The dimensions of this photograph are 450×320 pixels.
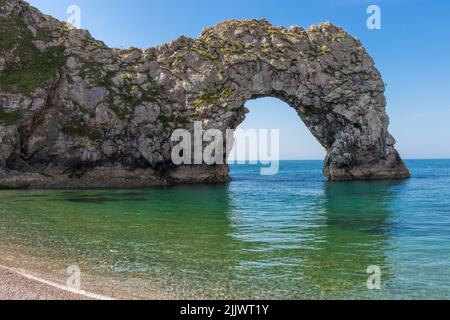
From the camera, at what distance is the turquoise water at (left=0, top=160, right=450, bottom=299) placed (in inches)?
564

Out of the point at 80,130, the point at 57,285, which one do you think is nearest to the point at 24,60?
the point at 80,130

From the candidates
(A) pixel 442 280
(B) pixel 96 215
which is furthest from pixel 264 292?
(B) pixel 96 215

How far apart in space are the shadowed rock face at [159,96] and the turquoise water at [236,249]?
107 ft

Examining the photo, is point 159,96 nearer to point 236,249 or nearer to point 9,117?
point 9,117

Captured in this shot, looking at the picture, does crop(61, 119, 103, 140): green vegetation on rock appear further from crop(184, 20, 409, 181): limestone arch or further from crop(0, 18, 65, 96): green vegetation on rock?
crop(184, 20, 409, 181): limestone arch

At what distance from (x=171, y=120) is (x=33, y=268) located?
6140cm

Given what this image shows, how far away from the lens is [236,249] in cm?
2059

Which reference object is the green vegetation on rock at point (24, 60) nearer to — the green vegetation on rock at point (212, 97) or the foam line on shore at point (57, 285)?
the green vegetation on rock at point (212, 97)

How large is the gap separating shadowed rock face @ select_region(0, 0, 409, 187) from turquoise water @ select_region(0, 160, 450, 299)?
1283 inches

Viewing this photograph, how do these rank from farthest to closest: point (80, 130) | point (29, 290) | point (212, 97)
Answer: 1. point (212, 97)
2. point (80, 130)
3. point (29, 290)

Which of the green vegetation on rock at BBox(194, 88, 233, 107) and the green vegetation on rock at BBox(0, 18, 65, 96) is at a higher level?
the green vegetation on rock at BBox(0, 18, 65, 96)

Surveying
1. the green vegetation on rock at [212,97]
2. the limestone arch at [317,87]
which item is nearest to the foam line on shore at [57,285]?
the limestone arch at [317,87]

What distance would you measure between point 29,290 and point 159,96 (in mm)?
67443

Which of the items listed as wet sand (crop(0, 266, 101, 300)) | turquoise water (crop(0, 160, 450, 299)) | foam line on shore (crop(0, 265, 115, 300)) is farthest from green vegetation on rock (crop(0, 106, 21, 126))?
wet sand (crop(0, 266, 101, 300))
